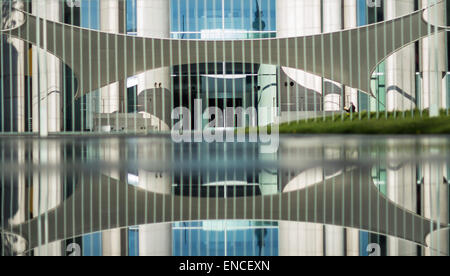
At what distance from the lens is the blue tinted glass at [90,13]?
37.3 metres

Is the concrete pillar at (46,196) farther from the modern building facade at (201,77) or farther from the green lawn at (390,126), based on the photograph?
the modern building facade at (201,77)

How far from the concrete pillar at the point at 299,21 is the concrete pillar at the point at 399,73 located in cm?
436

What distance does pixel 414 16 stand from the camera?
28.1 metres

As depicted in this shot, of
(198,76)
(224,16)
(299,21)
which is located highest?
(224,16)

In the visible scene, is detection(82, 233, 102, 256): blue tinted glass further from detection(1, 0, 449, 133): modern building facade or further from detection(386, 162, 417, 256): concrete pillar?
detection(1, 0, 449, 133): modern building facade

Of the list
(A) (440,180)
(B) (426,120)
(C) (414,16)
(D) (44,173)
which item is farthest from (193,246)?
(C) (414,16)

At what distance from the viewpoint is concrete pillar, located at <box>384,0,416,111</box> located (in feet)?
122

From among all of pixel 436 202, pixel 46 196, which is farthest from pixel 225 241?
pixel 46 196

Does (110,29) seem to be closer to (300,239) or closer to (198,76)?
(198,76)

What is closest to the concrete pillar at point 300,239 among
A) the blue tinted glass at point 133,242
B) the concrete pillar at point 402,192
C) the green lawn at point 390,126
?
the concrete pillar at point 402,192

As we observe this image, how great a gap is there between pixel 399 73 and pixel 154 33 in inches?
613

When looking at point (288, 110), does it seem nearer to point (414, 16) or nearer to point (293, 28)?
point (293, 28)

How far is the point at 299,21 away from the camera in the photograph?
37.7m
